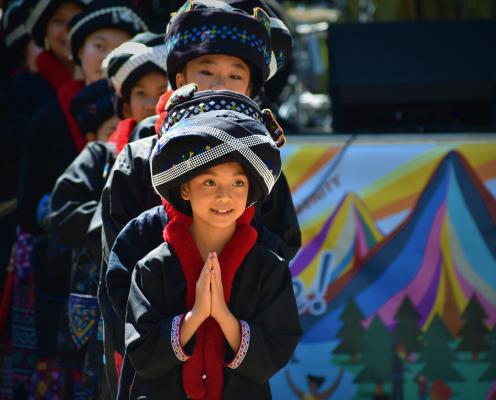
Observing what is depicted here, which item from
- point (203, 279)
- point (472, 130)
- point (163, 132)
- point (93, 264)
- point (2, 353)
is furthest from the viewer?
point (2, 353)

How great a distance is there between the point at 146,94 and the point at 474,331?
5.25 ft

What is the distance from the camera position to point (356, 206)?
464cm

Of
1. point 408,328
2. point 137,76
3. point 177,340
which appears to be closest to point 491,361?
point 408,328

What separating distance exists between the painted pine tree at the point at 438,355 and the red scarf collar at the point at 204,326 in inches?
73.3

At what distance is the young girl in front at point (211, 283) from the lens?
2773 mm

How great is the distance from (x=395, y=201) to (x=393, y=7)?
97.9 inches

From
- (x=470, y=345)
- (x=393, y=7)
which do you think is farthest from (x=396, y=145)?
(x=393, y=7)

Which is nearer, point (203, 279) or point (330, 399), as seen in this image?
point (203, 279)

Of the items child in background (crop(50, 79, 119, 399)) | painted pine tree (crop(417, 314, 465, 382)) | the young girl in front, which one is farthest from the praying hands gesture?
painted pine tree (crop(417, 314, 465, 382))

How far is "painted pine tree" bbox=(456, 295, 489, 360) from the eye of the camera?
4.54 meters

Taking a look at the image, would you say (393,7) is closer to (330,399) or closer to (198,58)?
(330,399)

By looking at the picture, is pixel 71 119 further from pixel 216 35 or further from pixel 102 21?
pixel 216 35

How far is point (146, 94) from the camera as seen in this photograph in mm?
4113

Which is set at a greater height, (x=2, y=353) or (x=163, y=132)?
(x=163, y=132)
